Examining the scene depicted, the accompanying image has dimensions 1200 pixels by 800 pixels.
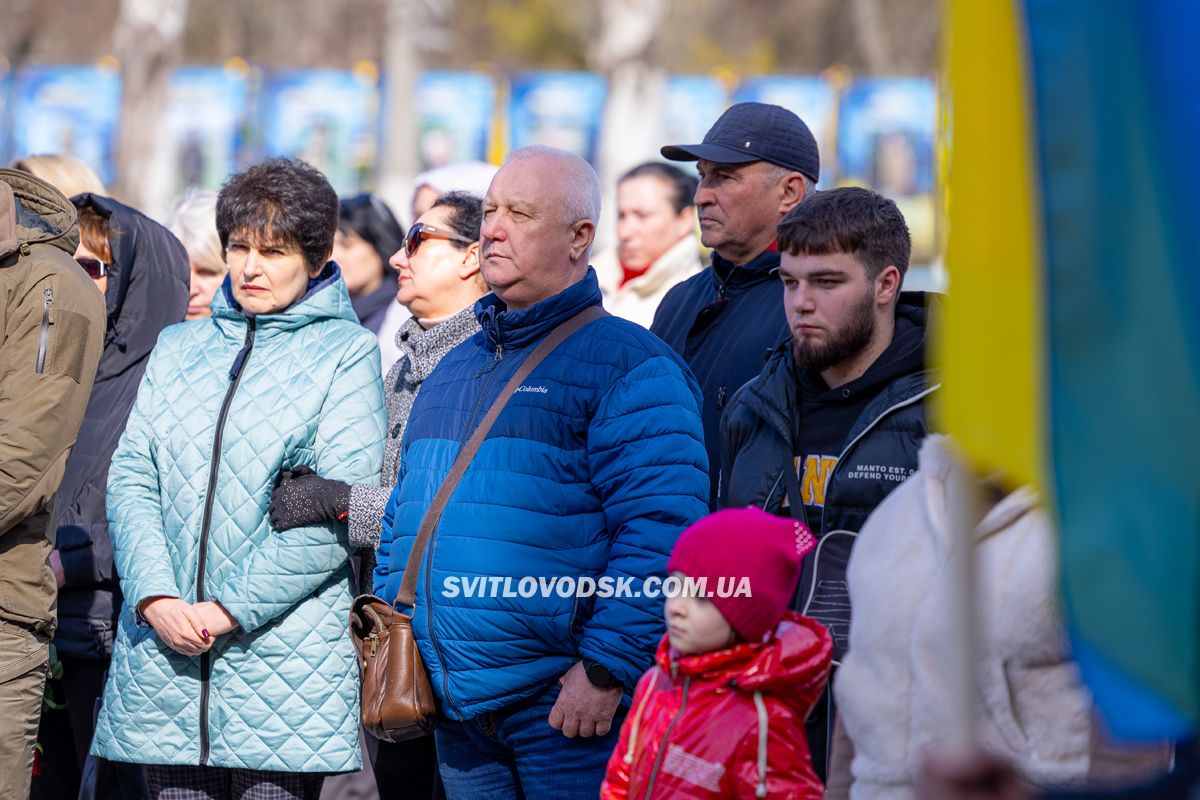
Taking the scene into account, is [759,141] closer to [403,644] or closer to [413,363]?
[413,363]

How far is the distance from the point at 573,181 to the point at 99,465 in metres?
1.79

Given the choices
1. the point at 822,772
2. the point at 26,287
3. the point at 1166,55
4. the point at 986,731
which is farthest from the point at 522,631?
the point at 1166,55

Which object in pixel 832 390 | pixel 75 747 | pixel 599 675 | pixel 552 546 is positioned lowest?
pixel 75 747

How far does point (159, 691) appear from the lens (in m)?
3.95

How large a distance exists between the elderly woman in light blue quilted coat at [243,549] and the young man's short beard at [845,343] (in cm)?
126

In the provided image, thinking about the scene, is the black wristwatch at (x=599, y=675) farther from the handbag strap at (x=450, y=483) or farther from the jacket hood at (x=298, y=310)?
the jacket hood at (x=298, y=310)

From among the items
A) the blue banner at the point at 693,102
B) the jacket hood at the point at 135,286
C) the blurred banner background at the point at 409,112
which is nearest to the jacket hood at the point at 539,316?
the jacket hood at the point at 135,286

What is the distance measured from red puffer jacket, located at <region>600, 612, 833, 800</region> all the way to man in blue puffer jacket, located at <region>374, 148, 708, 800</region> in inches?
16.8

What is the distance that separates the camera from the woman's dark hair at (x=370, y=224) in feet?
19.7

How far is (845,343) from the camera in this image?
11.4 feet

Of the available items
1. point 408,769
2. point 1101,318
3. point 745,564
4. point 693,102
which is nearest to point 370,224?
point 408,769

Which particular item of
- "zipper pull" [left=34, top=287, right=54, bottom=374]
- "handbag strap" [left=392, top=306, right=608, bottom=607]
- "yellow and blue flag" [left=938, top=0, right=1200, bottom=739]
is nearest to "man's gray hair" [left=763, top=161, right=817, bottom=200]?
"handbag strap" [left=392, top=306, right=608, bottom=607]

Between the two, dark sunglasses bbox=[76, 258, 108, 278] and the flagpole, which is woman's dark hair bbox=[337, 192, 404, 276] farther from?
the flagpole

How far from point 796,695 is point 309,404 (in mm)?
1704
